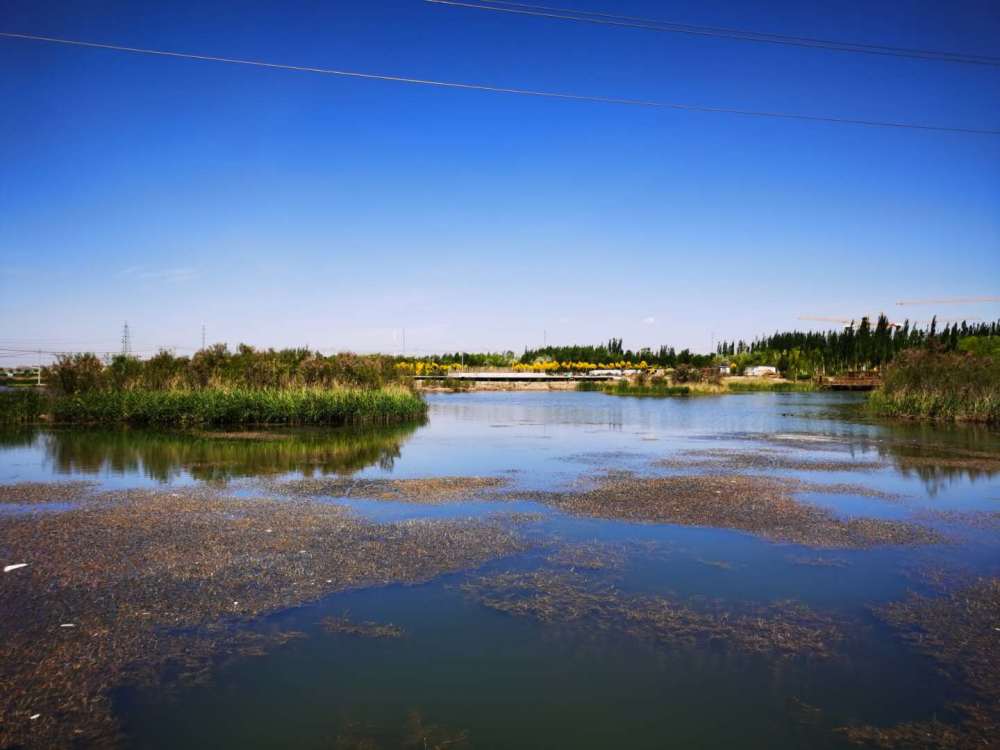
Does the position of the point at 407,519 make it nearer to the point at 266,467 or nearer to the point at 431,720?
the point at 431,720

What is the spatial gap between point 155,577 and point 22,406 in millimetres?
26011

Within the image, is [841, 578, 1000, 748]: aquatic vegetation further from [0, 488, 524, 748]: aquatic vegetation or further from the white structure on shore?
the white structure on shore

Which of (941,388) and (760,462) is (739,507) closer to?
(760,462)

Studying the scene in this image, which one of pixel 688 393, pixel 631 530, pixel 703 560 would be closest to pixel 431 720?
pixel 703 560

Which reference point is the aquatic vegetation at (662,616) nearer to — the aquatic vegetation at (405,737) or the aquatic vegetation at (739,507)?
the aquatic vegetation at (405,737)

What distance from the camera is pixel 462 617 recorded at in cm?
630

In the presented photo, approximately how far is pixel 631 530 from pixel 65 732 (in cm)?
687

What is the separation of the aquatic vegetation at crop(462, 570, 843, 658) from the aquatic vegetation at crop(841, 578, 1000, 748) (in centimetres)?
71

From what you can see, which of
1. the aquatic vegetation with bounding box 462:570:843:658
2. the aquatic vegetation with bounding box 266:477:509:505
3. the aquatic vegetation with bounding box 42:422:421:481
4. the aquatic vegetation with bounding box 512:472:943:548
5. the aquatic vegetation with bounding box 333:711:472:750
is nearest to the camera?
the aquatic vegetation with bounding box 333:711:472:750

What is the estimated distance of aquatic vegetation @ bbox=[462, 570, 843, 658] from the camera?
5.80 meters

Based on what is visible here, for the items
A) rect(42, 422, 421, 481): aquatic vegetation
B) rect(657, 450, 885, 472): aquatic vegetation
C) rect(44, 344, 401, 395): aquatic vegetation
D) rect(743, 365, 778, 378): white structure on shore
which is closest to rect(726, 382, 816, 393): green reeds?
rect(743, 365, 778, 378): white structure on shore

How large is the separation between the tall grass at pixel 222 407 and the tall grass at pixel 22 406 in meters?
0.95

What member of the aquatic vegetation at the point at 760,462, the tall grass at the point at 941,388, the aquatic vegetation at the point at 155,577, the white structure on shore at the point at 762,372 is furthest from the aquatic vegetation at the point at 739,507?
the white structure on shore at the point at 762,372

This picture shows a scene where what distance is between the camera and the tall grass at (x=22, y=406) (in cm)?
2767
